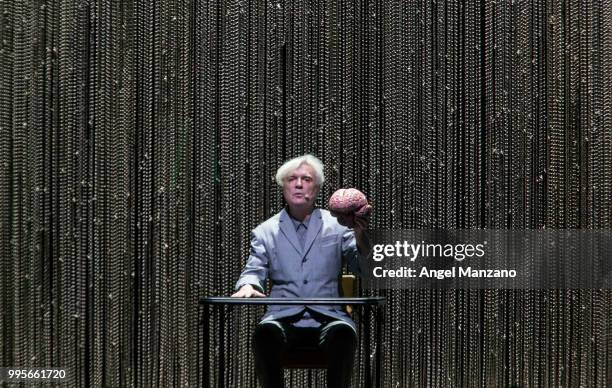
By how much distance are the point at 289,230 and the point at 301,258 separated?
0.16m

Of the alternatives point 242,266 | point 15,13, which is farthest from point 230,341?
point 15,13

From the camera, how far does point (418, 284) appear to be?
509 centimetres

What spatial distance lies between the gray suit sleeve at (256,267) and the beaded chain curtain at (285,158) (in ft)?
2.07

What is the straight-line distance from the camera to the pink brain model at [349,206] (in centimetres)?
423

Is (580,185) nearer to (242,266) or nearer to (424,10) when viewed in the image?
(424,10)

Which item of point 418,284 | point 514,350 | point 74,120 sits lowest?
point 514,350

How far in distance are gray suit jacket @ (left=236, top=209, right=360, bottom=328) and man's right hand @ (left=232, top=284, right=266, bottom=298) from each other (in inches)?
2.7

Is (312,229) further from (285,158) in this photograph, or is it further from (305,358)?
(285,158)

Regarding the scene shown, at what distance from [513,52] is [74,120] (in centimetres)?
249

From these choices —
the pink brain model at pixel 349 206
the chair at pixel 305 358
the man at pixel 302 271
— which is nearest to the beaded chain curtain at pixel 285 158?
the man at pixel 302 271

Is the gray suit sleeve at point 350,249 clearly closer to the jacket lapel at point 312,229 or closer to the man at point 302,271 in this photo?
the man at point 302,271

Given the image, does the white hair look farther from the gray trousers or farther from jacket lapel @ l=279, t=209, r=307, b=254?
the gray trousers

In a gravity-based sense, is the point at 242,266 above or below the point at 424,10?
below

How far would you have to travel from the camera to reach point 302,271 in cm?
438
